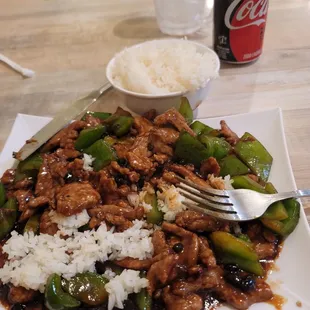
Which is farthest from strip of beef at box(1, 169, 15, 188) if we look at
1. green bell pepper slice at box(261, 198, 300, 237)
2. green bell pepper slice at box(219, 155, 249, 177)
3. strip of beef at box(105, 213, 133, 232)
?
green bell pepper slice at box(261, 198, 300, 237)

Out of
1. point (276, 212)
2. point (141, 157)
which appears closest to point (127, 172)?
point (141, 157)

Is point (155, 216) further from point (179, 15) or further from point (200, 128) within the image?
point (179, 15)

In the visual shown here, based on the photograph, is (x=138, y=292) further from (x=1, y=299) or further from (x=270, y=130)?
(x=270, y=130)

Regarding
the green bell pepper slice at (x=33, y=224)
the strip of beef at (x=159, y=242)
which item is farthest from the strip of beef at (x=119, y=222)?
the green bell pepper slice at (x=33, y=224)

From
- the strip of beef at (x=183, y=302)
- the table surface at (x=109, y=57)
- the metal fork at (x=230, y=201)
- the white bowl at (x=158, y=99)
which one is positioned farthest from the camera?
the table surface at (x=109, y=57)

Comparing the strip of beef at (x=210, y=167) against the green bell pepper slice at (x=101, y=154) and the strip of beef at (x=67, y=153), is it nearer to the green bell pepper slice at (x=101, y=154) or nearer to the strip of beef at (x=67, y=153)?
the green bell pepper slice at (x=101, y=154)

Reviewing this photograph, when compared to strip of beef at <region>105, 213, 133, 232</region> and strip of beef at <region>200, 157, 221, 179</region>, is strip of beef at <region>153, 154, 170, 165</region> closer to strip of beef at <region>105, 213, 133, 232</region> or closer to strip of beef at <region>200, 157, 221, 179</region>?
strip of beef at <region>200, 157, 221, 179</region>

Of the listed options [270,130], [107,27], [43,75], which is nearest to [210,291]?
[270,130]
